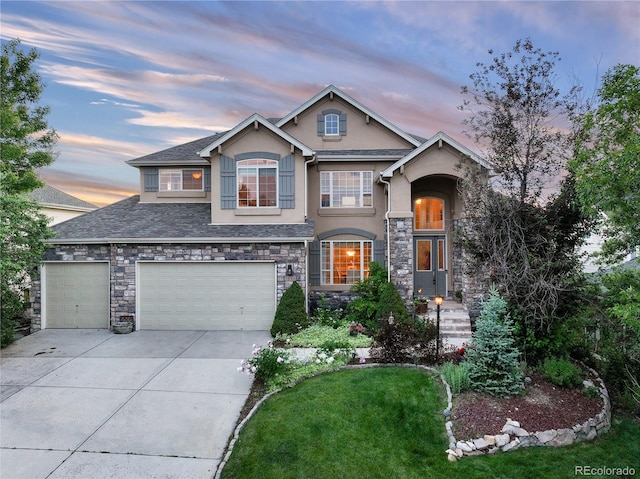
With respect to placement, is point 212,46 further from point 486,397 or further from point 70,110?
point 486,397

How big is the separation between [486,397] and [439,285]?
298 inches

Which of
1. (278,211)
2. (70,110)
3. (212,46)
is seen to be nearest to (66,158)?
(70,110)

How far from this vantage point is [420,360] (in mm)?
8242

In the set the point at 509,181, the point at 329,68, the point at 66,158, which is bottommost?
the point at 509,181

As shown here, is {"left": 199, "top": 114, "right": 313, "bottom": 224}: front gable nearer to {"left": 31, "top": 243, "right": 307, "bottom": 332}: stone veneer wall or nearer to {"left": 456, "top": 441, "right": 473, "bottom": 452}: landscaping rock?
{"left": 31, "top": 243, "right": 307, "bottom": 332}: stone veneer wall

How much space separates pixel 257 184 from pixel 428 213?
7044 millimetres

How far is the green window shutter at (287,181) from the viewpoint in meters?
12.5

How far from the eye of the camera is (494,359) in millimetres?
6516

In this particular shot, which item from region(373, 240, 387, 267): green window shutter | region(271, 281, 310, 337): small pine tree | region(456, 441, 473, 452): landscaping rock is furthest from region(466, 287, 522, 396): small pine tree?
region(373, 240, 387, 267): green window shutter

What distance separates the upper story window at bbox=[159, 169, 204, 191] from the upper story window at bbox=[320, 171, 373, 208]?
5.37m

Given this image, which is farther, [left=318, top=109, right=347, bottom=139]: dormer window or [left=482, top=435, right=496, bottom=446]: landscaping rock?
[left=318, top=109, right=347, bottom=139]: dormer window

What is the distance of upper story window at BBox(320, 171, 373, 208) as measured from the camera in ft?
45.4

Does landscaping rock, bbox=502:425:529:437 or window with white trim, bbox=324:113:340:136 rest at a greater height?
window with white trim, bbox=324:113:340:136
